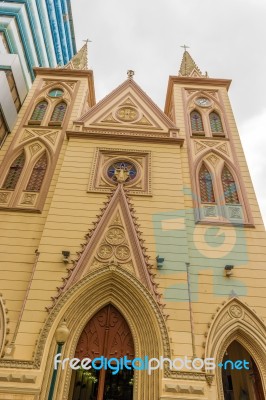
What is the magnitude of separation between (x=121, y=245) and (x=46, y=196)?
13.4 feet

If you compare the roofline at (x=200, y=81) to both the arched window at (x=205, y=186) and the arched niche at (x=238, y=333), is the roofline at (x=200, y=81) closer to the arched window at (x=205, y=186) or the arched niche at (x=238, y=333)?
the arched window at (x=205, y=186)

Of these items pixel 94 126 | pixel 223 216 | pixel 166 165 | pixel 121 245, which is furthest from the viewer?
pixel 94 126

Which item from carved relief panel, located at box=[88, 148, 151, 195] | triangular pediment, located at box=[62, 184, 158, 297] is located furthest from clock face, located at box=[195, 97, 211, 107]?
triangular pediment, located at box=[62, 184, 158, 297]

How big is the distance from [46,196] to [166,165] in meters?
5.28

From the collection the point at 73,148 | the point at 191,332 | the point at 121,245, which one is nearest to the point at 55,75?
the point at 73,148

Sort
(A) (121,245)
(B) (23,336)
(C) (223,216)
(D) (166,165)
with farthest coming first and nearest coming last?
1. (D) (166,165)
2. (C) (223,216)
3. (A) (121,245)
4. (B) (23,336)

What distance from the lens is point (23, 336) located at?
9031 mm

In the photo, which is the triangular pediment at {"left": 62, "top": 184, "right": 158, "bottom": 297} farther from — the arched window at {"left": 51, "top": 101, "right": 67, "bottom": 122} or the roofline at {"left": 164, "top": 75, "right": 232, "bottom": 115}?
the roofline at {"left": 164, "top": 75, "right": 232, "bottom": 115}

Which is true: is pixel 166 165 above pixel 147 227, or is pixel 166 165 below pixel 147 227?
above

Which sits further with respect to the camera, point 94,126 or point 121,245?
point 94,126

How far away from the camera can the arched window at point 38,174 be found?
13578 mm

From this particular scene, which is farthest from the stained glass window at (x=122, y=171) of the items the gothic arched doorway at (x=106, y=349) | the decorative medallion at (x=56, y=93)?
the decorative medallion at (x=56, y=93)

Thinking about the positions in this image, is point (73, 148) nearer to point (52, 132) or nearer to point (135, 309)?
point (52, 132)

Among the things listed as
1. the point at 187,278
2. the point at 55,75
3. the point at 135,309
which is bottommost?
the point at 135,309
